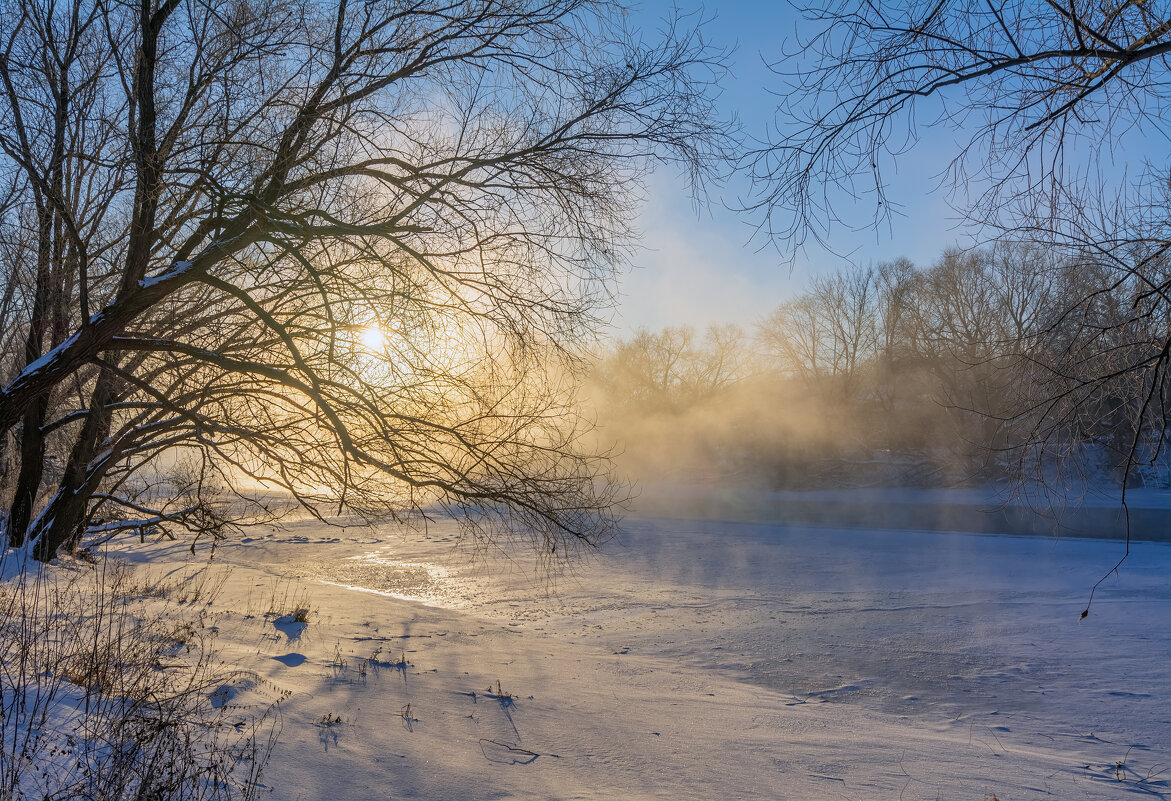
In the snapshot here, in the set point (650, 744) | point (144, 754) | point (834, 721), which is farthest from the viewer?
point (834, 721)

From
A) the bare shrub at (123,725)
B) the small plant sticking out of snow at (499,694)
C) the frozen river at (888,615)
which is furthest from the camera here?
the frozen river at (888,615)

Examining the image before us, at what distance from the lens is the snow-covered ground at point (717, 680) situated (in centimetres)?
443

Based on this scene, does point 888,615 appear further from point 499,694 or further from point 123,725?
point 123,725

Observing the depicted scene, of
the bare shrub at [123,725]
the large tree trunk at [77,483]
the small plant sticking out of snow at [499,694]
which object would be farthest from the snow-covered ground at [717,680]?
the large tree trunk at [77,483]

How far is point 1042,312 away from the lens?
6.46 m

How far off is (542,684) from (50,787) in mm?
4145

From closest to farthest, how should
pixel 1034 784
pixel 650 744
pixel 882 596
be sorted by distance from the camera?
pixel 1034 784 → pixel 650 744 → pixel 882 596

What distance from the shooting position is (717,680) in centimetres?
758

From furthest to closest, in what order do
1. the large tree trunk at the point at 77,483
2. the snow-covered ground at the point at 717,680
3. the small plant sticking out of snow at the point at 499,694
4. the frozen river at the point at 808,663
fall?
the large tree trunk at the point at 77,483 < the small plant sticking out of snow at the point at 499,694 < the frozen river at the point at 808,663 < the snow-covered ground at the point at 717,680

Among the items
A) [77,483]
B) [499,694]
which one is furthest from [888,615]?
[77,483]

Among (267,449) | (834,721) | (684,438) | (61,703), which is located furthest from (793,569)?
(684,438)

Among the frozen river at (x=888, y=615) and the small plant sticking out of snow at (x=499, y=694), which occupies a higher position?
the small plant sticking out of snow at (x=499, y=694)

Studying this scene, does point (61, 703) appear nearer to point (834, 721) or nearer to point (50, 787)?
point (50, 787)

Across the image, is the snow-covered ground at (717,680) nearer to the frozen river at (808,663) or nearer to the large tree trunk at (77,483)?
the frozen river at (808,663)
